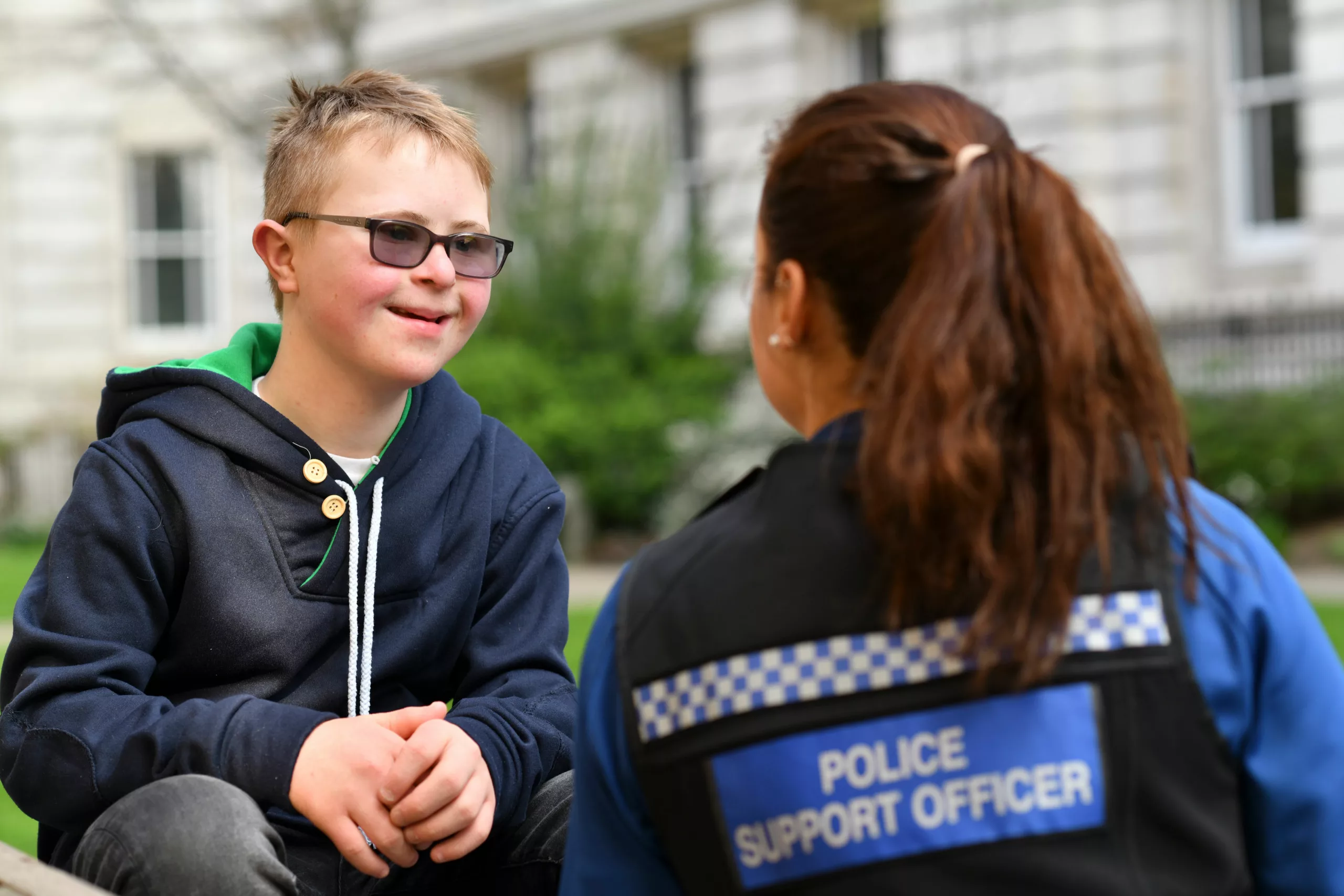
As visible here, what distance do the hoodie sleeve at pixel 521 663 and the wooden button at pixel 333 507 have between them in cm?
27

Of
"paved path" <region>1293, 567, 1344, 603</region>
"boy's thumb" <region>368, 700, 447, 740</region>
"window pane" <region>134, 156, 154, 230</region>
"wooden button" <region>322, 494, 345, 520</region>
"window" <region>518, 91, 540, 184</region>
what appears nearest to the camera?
"boy's thumb" <region>368, 700, 447, 740</region>

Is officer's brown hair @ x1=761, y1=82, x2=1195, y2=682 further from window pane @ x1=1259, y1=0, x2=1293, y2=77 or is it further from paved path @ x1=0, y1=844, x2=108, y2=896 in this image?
window pane @ x1=1259, y1=0, x2=1293, y2=77

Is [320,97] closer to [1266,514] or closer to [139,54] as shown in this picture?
[1266,514]

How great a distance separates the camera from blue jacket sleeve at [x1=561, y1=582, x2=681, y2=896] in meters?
1.66

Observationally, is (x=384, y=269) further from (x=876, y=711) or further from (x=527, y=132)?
(x=527, y=132)

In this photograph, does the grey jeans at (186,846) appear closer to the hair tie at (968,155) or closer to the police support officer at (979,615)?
the police support officer at (979,615)

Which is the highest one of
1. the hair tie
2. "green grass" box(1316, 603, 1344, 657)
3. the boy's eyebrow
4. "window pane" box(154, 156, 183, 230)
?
"window pane" box(154, 156, 183, 230)

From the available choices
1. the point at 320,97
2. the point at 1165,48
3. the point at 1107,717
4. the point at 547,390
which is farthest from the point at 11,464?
the point at 1107,717

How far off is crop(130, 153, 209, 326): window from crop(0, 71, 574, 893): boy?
1899 centimetres

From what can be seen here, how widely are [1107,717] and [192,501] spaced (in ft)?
4.41

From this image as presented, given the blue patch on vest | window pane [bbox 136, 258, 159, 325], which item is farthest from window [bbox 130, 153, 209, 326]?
the blue patch on vest

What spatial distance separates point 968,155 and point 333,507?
1197mm

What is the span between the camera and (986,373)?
1472 millimetres

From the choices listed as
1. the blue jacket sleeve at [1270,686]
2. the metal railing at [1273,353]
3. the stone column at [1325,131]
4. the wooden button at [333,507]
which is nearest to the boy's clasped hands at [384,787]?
the wooden button at [333,507]
